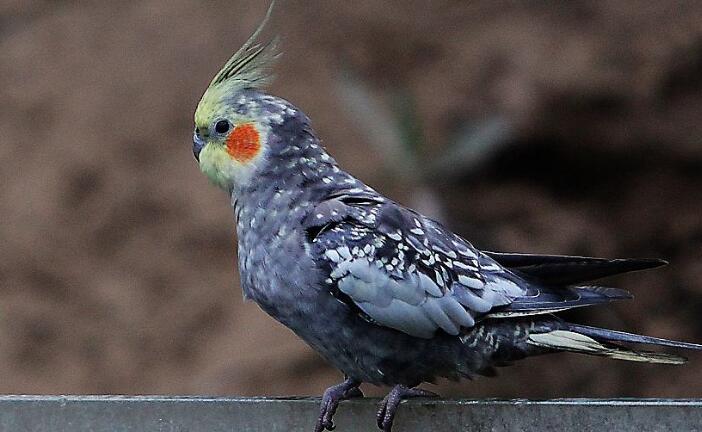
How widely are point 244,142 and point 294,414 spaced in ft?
3.26

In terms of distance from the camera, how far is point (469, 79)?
270 inches

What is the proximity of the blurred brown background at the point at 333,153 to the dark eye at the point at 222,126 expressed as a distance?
2561 mm

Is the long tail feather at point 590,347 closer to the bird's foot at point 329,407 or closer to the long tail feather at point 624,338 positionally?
the long tail feather at point 624,338

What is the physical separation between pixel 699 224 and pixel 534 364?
1.33 metres

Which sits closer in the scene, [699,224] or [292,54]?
[699,224]

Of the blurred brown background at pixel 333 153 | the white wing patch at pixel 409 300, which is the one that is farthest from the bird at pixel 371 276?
the blurred brown background at pixel 333 153

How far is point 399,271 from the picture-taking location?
10.7 ft

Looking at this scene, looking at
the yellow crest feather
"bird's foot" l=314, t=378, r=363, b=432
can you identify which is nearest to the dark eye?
the yellow crest feather

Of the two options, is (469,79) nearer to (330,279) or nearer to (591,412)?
(330,279)

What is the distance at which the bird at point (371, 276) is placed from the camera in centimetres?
322

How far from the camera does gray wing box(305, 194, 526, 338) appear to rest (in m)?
3.21

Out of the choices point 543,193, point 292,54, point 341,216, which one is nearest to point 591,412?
point 341,216

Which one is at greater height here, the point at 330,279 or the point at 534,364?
the point at 330,279

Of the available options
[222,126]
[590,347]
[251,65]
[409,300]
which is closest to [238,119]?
[222,126]
